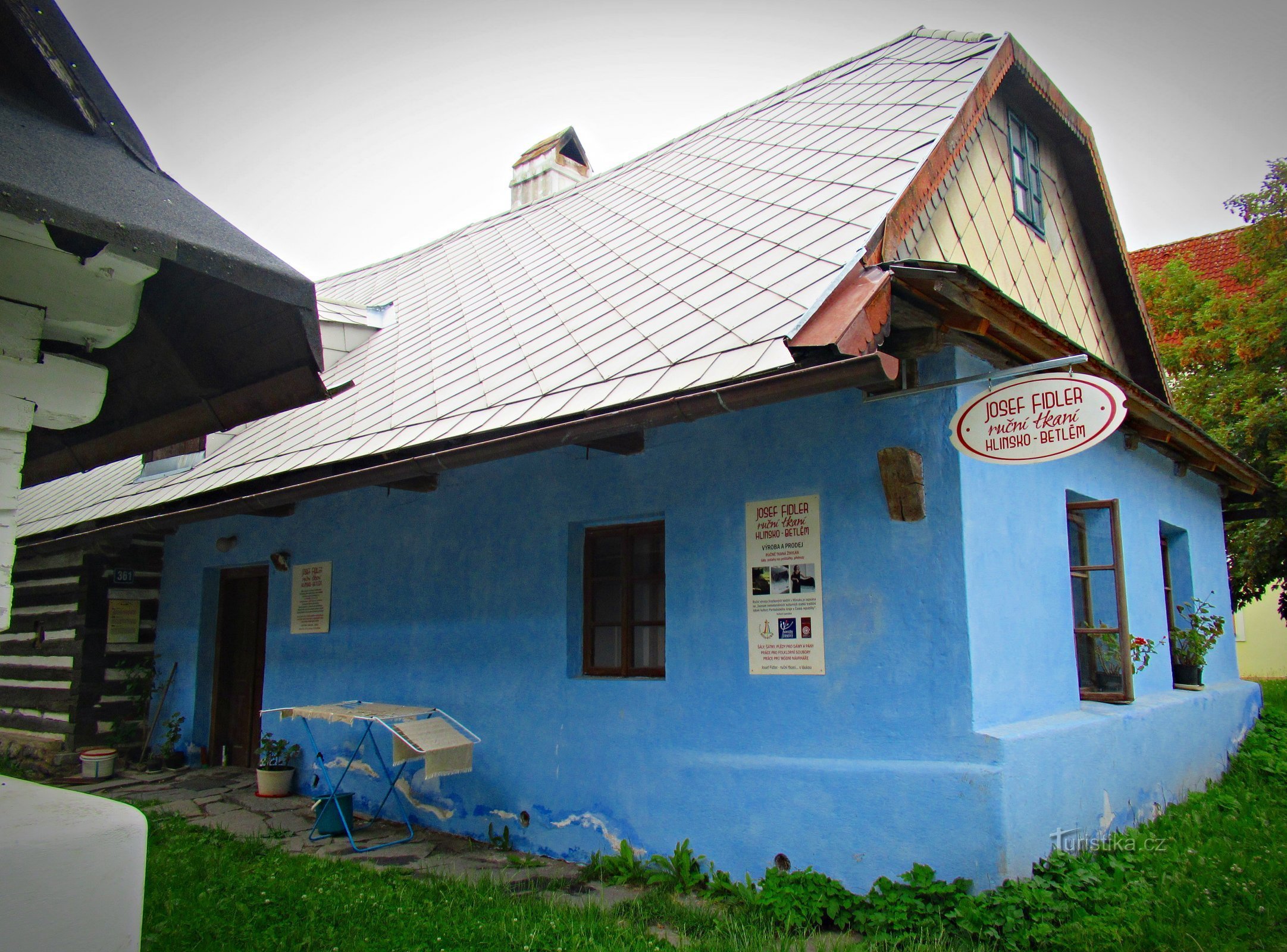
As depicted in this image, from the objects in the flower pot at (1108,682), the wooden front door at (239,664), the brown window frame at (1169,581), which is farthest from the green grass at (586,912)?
the wooden front door at (239,664)

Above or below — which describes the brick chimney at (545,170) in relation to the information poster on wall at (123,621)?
above

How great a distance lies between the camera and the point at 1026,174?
7578 mm

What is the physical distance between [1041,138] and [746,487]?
5.32 m

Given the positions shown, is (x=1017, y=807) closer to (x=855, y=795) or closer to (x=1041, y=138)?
(x=855, y=795)

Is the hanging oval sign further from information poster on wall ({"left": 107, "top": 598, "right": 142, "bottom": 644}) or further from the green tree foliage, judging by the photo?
information poster on wall ({"left": 107, "top": 598, "right": 142, "bottom": 644})

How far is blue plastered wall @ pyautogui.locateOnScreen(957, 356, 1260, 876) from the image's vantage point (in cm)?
443

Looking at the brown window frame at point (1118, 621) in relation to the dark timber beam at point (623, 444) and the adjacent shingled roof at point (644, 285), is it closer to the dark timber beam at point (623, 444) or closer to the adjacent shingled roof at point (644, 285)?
the adjacent shingled roof at point (644, 285)

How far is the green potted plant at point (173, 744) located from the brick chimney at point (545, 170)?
7914 mm

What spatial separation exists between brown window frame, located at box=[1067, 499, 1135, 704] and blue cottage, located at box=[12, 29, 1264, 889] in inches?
1.7

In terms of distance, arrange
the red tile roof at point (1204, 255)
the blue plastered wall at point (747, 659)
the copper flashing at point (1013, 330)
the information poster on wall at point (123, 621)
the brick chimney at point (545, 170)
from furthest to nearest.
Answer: the red tile roof at point (1204, 255), the brick chimney at point (545, 170), the information poster on wall at point (123, 621), the blue plastered wall at point (747, 659), the copper flashing at point (1013, 330)

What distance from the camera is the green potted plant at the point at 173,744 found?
9.05 meters

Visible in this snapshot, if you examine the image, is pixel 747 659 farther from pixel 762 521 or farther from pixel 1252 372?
pixel 1252 372

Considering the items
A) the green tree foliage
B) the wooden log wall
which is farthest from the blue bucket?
the green tree foliage

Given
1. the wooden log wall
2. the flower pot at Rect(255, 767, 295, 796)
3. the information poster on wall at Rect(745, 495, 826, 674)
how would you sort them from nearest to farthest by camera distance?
the information poster on wall at Rect(745, 495, 826, 674) → the flower pot at Rect(255, 767, 295, 796) → the wooden log wall
